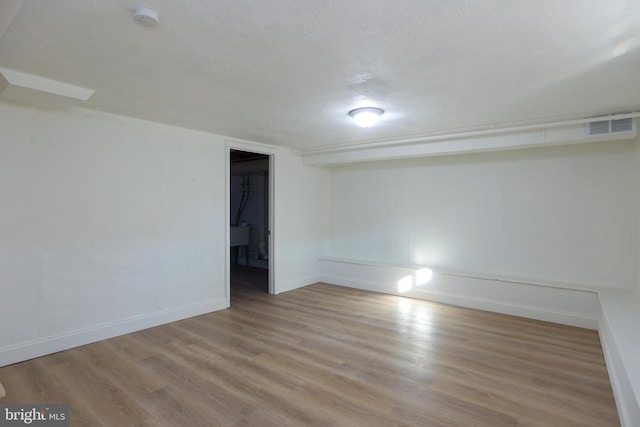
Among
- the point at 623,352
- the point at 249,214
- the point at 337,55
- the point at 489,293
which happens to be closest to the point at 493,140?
the point at 489,293

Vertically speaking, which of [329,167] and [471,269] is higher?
[329,167]

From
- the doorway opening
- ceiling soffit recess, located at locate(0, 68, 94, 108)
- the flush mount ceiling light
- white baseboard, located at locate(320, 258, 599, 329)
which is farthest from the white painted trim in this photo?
the doorway opening

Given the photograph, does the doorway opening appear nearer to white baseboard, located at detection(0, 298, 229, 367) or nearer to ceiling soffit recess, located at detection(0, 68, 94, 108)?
white baseboard, located at detection(0, 298, 229, 367)

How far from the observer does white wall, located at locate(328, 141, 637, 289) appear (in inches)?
155

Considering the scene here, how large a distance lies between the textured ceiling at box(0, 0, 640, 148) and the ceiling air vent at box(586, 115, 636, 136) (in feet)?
0.69

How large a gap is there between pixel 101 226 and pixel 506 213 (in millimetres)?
5059

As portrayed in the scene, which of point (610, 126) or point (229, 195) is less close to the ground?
point (610, 126)

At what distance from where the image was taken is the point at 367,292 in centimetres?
548

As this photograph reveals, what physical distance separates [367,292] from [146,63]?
4.47 meters

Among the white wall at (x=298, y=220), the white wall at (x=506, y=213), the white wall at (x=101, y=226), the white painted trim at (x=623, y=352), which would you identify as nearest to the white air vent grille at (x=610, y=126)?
the white wall at (x=506, y=213)

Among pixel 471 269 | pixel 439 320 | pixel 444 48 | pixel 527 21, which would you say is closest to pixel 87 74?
pixel 444 48

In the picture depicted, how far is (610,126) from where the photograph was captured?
3363 mm

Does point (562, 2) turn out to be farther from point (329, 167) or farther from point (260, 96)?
point (329, 167)

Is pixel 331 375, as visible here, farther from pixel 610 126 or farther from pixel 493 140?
pixel 610 126
